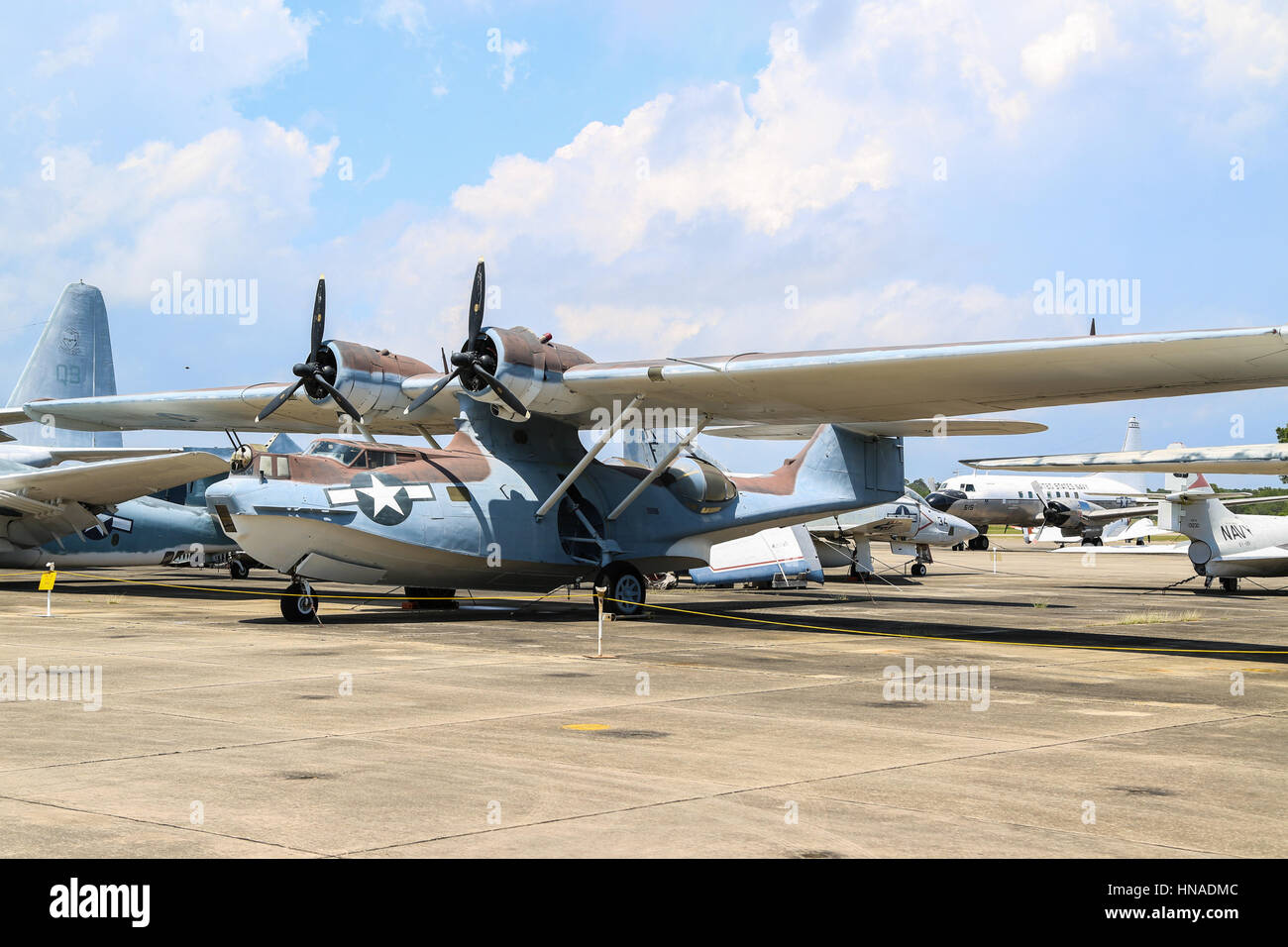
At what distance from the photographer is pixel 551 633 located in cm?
1681

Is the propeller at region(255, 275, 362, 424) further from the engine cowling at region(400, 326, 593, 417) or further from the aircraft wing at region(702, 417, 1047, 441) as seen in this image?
the aircraft wing at region(702, 417, 1047, 441)

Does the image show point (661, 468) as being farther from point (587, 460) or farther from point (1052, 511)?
point (1052, 511)

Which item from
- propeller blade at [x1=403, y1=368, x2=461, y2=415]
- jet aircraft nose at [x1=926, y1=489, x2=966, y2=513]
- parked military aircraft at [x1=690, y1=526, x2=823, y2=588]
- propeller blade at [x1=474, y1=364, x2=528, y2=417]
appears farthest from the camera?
jet aircraft nose at [x1=926, y1=489, x2=966, y2=513]

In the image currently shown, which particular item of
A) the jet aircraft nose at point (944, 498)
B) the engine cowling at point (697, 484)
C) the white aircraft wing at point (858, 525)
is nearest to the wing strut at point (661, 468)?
the engine cowling at point (697, 484)

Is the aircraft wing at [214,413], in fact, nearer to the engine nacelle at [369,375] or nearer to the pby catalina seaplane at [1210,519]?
the engine nacelle at [369,375]

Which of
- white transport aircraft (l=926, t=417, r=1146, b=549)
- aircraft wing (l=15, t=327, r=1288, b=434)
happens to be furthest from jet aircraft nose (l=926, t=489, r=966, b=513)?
aircraft wing (l=15, t=327, r=1288, b=434)

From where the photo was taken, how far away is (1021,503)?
218 ft

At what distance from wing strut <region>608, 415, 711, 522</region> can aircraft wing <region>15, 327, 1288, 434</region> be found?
0.91 ft

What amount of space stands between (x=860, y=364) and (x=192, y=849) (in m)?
13.0

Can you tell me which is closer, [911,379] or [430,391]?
[911,379]

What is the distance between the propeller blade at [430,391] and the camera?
19.6m

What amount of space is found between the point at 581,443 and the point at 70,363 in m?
16.6

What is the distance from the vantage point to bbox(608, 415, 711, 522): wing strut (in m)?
20.2

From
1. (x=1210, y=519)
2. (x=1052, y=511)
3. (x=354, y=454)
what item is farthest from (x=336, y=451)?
(x=1052, y=511)
